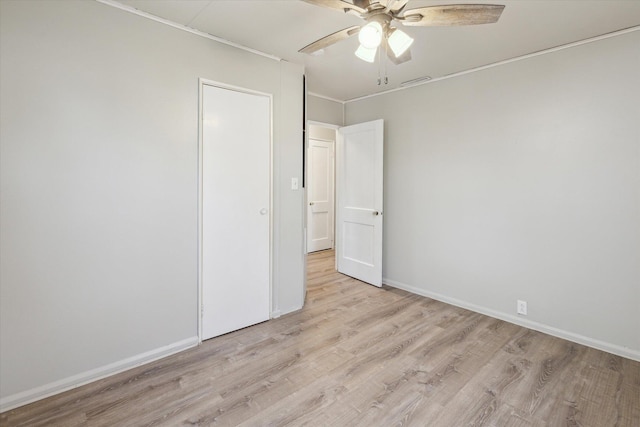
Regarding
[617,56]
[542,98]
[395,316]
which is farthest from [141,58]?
[617,56]

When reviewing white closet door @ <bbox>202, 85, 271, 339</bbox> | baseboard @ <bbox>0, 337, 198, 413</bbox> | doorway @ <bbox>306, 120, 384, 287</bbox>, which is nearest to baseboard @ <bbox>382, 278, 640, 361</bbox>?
doorway @ <bbox>306, 120, 384, 287</bbox>

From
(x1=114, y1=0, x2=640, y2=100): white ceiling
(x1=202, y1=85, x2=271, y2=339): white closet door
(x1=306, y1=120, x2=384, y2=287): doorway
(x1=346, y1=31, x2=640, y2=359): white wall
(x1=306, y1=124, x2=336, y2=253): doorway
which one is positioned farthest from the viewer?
(x1=306, y1=124, x2=336, y2=253): doorway

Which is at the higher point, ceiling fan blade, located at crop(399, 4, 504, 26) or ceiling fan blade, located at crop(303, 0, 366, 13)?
ceiling fan blade, located at crop(303, 0, 366, 13)

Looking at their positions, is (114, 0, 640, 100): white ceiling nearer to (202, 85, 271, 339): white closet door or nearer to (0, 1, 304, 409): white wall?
(0, 1, 304, 409): white wall

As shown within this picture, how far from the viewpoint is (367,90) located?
3.86 meters

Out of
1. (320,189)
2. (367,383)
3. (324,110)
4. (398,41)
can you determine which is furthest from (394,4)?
(320,189)

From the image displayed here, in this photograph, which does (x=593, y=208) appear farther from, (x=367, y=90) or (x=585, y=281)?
(x=367, y=90)

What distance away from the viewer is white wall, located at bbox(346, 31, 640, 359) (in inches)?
92.9

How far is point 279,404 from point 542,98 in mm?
3195

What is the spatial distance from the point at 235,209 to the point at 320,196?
3401mm

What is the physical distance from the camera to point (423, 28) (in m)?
2.30

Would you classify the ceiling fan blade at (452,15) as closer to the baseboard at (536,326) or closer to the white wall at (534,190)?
the white wall at (534,190)

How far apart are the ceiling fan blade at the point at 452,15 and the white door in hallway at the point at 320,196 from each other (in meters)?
4.17

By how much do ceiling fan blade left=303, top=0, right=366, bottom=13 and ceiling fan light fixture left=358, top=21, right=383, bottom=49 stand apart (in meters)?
0.10
